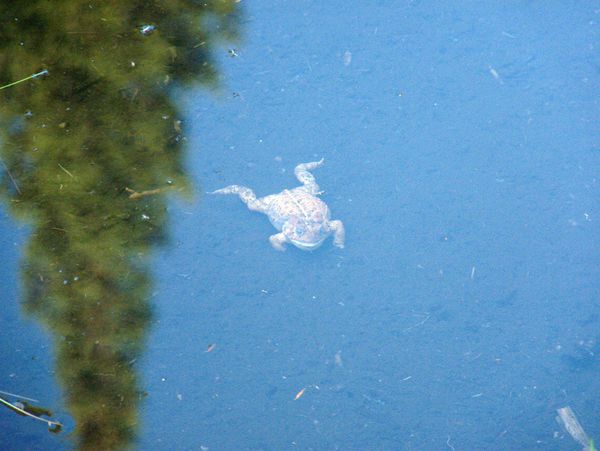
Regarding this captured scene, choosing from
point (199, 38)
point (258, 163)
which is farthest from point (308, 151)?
point (199, 38)

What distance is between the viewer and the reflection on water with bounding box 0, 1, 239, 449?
304 cm

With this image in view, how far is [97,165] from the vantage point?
335 cm

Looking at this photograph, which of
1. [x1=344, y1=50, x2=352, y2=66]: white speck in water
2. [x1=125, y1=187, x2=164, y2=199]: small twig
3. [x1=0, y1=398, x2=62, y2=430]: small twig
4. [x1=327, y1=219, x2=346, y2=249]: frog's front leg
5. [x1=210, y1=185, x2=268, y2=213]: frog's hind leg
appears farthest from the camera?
[x1=344, y1=50, x2=352, y2=66]: white speck in water

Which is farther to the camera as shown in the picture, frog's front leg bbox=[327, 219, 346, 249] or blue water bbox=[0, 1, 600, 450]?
frog's front leg bbox=[327, 219, 346, 249]

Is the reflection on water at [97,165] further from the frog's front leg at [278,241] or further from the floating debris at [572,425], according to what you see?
the floating debris at [572,425]

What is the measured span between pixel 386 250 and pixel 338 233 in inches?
15.1

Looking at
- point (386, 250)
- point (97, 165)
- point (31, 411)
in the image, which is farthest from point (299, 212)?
point (31, 411)

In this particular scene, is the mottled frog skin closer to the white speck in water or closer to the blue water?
the blue water

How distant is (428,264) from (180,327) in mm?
1839

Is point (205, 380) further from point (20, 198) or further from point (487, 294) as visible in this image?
point (487, 294)

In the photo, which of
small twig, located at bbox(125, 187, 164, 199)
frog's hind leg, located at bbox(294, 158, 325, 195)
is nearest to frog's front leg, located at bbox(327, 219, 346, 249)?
frog's hind leg, located at bbox(294, 158, 325, 195)

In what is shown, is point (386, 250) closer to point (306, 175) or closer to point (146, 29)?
point (306, 175)

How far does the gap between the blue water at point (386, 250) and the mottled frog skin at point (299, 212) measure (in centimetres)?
7

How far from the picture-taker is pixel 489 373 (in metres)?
3.31
